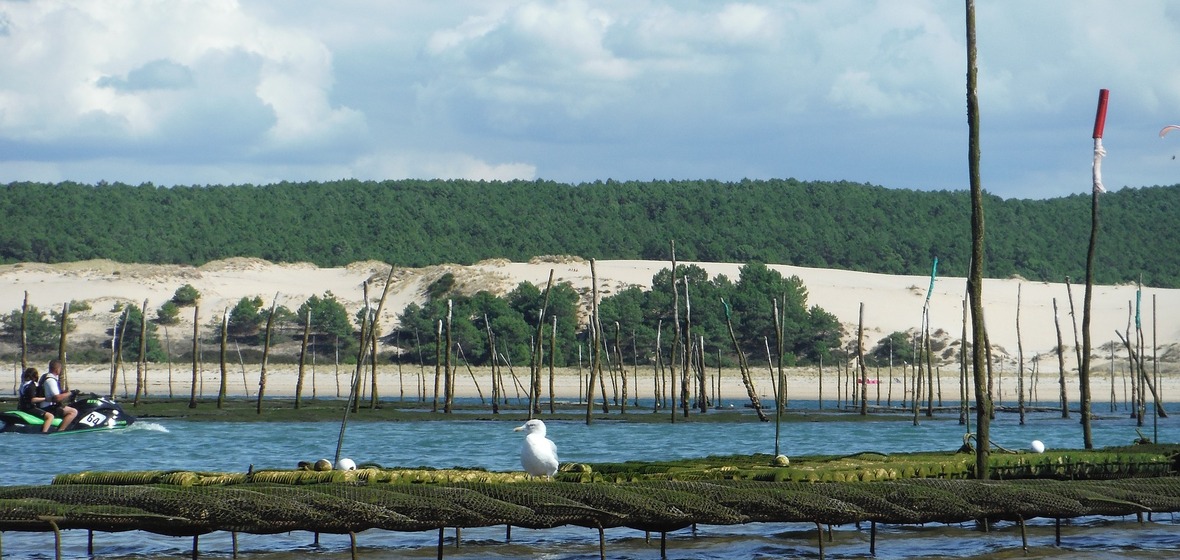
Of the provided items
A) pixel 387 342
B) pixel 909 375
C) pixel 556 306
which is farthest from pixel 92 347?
pixel 909 375

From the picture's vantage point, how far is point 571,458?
112 feet

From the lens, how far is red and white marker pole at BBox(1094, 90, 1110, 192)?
2073 centimetres

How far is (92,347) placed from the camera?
83.5 metres

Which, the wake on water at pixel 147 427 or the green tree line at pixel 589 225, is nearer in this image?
the wake on water at pixel 147 427

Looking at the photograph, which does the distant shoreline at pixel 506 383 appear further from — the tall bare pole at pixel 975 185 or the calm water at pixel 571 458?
the tall bare pole at pixel 975 185

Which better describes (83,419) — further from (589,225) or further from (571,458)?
(589,225)

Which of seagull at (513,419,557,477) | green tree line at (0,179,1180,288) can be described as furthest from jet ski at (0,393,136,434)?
green tree line at (0,179,1180,288)

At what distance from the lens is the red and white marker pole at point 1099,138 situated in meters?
20.7

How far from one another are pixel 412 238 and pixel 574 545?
394 ft

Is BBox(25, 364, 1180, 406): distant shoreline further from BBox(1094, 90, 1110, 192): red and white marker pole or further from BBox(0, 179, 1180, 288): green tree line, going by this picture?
BBox(1094, 90, 1110, 192): red and white marker pole

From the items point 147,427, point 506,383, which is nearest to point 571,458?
point 147,427

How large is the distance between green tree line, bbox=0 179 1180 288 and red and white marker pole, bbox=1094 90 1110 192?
103349mm

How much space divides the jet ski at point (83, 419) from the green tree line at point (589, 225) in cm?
8721

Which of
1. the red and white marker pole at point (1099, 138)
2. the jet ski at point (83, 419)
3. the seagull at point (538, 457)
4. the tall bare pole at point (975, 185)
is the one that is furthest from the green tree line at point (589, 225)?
the seagull at point (538, 457)
